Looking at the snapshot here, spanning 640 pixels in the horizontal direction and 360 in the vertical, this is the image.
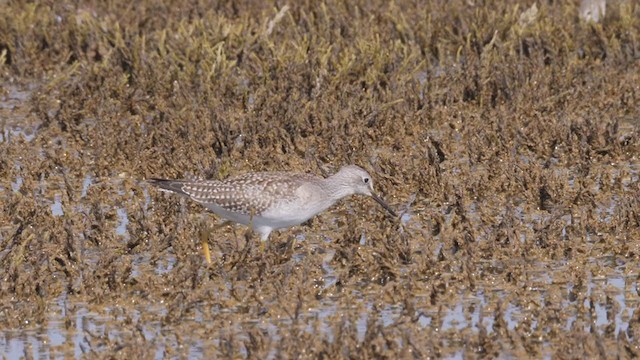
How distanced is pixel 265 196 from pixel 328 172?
2.26m

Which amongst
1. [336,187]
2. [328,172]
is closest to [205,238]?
[336,187]

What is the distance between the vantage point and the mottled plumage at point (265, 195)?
8.18m

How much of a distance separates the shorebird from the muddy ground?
0.20 metres

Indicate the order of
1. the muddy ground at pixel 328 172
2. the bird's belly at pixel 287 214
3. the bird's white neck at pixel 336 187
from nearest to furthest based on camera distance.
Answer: the muddy ground at pixel 328 172 → the bird's belly at pixel 287 214 → the bird's white neck at pixel 336 187

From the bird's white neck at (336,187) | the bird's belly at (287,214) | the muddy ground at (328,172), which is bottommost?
the muddy ground at (328,172)

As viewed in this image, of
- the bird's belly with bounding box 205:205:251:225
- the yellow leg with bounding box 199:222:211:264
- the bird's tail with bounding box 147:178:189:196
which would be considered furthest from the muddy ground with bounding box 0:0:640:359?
the bird's tail with bounding box 147:178:189:196

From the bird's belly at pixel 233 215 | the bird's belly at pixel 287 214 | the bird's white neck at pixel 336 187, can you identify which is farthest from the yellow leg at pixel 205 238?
the bird's white neck at pixel 336 187

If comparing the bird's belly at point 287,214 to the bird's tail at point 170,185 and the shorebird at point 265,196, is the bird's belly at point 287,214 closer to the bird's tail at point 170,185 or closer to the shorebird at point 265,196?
the shorebird at point 265,196

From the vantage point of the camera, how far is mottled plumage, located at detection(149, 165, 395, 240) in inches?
322

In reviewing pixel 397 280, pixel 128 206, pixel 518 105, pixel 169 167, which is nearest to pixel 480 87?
pixel 518 105

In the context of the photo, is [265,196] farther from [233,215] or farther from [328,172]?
[328,172]

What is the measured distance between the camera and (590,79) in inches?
493

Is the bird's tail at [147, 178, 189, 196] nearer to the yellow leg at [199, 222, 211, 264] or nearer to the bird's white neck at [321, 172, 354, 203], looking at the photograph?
the yellow leg at [199, 222, 211, 264]

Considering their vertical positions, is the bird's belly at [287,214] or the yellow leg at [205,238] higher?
the bird's belly at [287,214]
